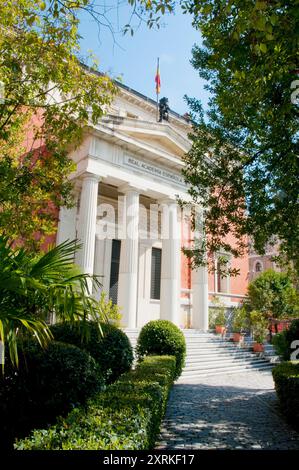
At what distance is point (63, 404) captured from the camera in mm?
4949

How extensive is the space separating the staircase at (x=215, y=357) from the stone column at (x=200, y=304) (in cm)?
93

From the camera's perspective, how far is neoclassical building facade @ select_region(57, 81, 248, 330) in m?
14.3

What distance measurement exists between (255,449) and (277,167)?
5.24 meters

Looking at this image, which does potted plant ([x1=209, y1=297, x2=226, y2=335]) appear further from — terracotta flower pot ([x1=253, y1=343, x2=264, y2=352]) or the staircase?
terracotta flower pot ([x1=253, y1=343, x2=264, y2=352])

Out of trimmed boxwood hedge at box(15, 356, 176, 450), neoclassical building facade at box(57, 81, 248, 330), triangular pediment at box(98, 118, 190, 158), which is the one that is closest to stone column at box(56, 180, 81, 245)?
neoclassical building facade at box(57, 81, 248, 330)

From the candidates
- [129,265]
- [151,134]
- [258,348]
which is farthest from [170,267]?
[151,134]

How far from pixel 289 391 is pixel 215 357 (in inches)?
314

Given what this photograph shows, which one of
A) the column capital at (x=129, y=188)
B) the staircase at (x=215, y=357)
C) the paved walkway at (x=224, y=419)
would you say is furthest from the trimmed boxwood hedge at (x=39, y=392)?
the column capital at (x=129, y=188)

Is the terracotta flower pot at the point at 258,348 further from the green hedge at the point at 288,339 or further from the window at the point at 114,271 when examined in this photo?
the window at the point at 114,271

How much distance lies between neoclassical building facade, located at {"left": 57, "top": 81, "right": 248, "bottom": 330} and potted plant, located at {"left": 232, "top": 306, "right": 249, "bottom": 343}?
175cm

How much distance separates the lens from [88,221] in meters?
13.8

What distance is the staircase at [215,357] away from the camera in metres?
12.6

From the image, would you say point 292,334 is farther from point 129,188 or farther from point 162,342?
point 129,188
